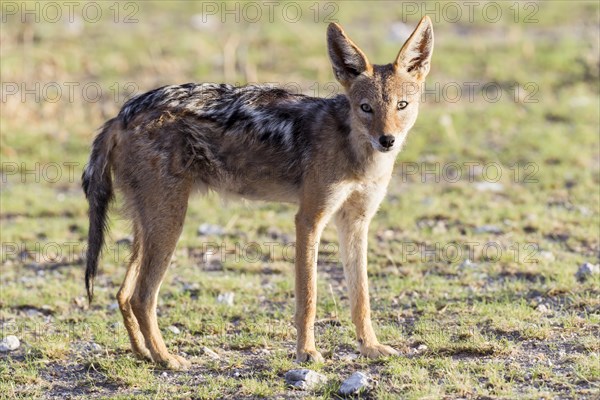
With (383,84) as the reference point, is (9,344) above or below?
below

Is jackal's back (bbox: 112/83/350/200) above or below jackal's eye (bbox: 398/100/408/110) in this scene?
below

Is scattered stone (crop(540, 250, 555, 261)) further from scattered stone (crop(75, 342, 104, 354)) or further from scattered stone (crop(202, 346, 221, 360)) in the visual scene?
scattered stone (crop(75, 342, 104, 354))

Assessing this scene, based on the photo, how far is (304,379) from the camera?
5.33 m

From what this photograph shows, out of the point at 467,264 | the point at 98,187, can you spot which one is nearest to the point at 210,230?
the point at 467,264

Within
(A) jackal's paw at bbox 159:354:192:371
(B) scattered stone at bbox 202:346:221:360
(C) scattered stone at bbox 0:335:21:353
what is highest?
(A) jackal's paw at bbox 159:354:192:371

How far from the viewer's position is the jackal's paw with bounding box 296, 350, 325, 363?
579 centimetres

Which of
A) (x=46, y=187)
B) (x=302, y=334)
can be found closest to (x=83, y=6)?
(x=46, y=187)

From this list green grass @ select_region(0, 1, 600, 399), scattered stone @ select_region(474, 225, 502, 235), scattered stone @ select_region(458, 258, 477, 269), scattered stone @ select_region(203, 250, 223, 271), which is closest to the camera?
green grass @ select_region(0, 1, 600, 399)

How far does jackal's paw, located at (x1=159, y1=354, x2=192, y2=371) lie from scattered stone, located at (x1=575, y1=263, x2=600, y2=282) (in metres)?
3.28

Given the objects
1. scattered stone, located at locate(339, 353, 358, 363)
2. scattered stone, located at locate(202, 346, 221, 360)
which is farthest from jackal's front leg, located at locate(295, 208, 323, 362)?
scattered stone, located at locate(202, 346, 221, 360)

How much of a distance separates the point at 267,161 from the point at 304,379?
5.53ft

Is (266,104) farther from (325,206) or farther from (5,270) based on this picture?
(5,270)

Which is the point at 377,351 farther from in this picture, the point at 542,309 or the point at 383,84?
the point at 383,84

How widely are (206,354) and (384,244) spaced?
9.59ft
